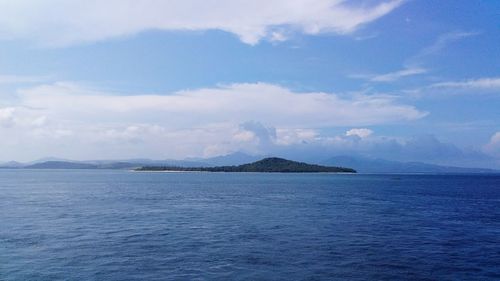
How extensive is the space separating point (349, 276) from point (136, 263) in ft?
53.4

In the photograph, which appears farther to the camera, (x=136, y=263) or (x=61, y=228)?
(x=61, y=228)

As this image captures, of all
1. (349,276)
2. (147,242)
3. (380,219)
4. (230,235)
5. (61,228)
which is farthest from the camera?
(380,219)

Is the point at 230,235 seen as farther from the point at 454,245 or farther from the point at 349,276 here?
the point at 454,245

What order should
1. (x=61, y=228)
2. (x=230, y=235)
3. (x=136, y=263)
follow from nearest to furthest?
1. (x=136, y=263)
2. (x=230, y=235)
3. (x=61, y=228)

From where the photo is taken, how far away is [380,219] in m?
62.8

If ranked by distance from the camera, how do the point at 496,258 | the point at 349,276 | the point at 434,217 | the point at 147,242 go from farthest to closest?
the point at 434,217
the point at 147,242
the point at 496,258
the point at 349,276

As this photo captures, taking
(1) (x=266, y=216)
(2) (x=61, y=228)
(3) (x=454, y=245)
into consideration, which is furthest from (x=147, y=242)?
(3) (x=454, y=245)

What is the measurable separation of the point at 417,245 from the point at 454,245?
400cm

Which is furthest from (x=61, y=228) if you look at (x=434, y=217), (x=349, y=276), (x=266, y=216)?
(x=434, y=217)

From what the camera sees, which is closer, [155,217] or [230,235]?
[230,235]

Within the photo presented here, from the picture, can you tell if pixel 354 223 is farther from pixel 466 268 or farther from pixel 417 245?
pixel 466 268

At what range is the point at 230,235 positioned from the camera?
47.3 m

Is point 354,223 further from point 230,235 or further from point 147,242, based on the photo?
point 147,242

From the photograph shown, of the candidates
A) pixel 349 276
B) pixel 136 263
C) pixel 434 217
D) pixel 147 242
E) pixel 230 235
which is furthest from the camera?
pixel 434 217
